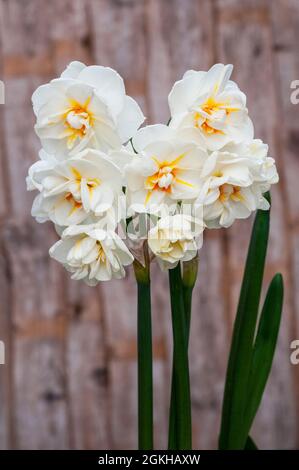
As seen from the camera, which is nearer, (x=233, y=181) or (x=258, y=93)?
(x=233, y=181)

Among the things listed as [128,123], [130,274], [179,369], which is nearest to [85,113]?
[128,123]

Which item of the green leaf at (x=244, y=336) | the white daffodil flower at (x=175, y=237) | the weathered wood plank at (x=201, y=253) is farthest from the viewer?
the weathered wood plank at (x=201, y=253)

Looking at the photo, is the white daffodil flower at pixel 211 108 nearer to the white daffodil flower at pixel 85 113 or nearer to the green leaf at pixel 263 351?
the white daffodil flower at pixel 85 113

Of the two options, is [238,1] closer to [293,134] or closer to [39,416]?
[293,134]

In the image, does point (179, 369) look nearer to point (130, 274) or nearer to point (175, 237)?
point (175, 237)

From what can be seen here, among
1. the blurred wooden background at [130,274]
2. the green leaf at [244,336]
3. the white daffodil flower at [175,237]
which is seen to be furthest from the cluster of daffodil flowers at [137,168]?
the blurred wooden background at [130,274]

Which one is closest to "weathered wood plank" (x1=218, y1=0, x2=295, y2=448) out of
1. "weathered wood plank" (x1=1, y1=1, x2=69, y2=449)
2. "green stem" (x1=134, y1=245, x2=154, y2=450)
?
"weathered wood plank" (x1=1, y1=1, x2=69, y2=449)

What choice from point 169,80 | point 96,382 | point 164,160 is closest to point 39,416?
point 96,382

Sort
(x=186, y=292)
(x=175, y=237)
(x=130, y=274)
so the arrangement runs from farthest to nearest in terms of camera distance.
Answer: (x=130, y=274) → (x=186, y=292) → (x=175, y=237)
